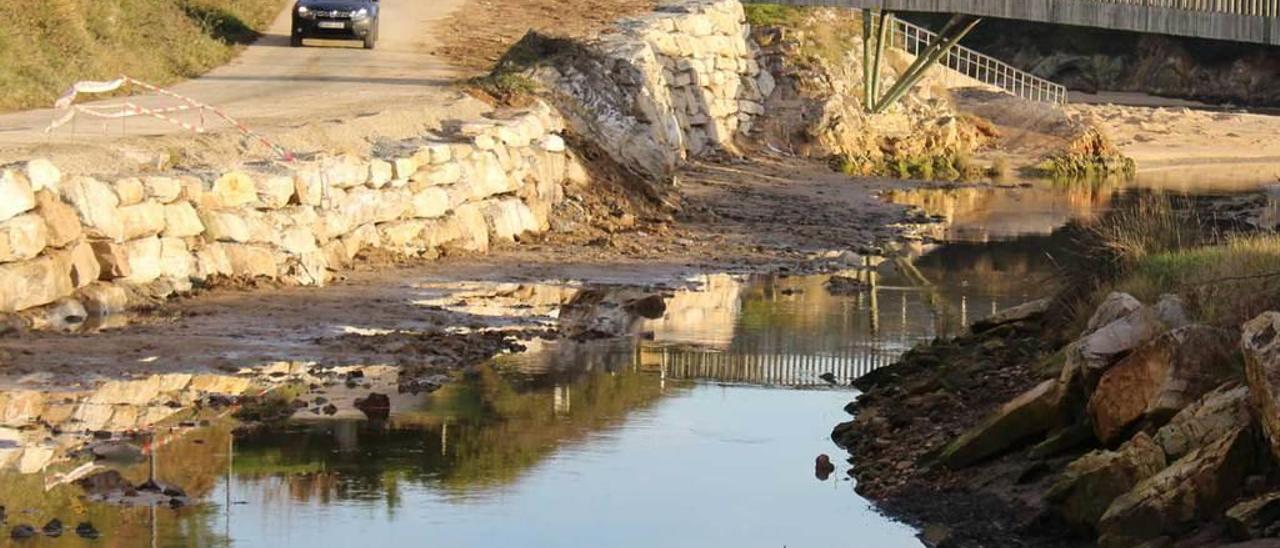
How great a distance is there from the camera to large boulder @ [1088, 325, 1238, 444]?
1561cm

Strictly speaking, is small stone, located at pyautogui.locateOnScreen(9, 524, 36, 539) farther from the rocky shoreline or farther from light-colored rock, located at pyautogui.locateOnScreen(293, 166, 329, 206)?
light-colored rock, located at pyautogui.locateOnScreen(293, 166, 329, 206)

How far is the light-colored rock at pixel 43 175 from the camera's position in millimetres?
22416

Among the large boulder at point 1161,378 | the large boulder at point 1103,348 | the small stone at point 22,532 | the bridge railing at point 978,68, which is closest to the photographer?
the small stone at point 22,532

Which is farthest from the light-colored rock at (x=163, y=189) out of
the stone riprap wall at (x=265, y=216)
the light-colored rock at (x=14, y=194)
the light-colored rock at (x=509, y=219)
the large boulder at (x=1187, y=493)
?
the large boulder at (x=1187, y=493)

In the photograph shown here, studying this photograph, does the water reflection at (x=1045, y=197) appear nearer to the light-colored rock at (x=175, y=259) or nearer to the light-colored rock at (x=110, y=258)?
the light-colored rock at (x=175, y=259)

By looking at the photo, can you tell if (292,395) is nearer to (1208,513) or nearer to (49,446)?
(49,446)

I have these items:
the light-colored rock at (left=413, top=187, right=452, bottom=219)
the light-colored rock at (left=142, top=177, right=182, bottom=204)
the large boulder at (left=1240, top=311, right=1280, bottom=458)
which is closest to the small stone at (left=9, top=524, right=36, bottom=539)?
the large boulder at (left=1240, top=311, right=1280, bottom=458)

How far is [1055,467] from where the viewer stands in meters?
16.5

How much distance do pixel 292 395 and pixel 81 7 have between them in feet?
68.8

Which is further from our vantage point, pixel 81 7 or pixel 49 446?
pixel 81 7

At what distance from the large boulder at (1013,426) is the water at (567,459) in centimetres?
86

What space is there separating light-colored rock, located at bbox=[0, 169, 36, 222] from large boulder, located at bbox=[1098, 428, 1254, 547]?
37.5 ft

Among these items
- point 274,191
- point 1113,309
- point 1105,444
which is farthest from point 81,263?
point 1105,444

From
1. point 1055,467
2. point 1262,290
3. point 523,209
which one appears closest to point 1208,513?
point 1055,467
